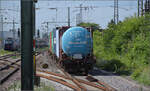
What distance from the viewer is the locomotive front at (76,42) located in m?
15.3

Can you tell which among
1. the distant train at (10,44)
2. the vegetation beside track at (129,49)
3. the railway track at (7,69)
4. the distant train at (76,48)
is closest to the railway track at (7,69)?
the railway track at (7,69)

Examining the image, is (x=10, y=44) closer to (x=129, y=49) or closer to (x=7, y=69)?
(x=7, y=69)

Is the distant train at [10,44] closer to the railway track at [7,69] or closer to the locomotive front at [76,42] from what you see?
the railway track at [7,69]

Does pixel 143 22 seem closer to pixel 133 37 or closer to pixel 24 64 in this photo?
pixel 133 37

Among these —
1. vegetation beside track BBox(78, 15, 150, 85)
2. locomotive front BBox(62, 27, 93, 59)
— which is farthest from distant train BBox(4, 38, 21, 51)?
locomotive front BBox(62, 27, 93, 59)

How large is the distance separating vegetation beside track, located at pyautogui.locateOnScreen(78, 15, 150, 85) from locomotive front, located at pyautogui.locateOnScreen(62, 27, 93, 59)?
279 centimetres

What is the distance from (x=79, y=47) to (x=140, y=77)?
163 inches

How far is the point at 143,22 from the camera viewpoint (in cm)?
2031

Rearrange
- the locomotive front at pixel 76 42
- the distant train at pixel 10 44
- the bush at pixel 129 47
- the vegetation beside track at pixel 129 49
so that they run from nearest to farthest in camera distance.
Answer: the locomotive front at pixel 76 42, the vegetation beside track at pixel 129 49, the bush at pixel 129 47, the distant train at pixel 10 44

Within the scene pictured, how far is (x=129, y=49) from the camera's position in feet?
67.9

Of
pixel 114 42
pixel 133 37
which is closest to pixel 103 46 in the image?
pixel 114 42

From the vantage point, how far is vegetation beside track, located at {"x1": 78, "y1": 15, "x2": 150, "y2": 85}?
51.8 ft

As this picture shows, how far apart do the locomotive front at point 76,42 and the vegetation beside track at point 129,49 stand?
2.79 metres

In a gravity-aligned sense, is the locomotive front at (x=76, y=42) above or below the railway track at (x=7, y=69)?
above
